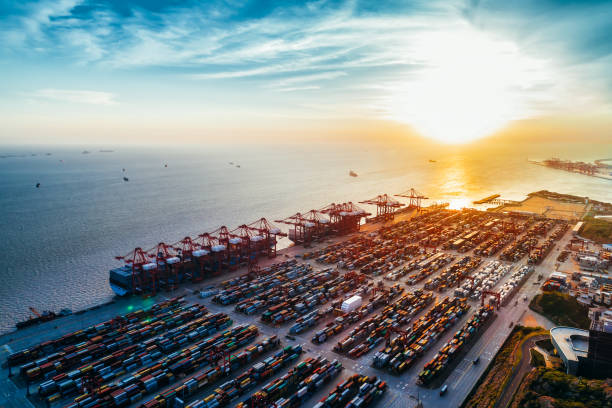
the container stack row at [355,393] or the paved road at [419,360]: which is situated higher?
the container stack row at [355,393]

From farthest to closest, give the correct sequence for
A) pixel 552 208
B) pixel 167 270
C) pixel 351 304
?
pixel 552 208 → pixel 167 270 → pixel 351 304

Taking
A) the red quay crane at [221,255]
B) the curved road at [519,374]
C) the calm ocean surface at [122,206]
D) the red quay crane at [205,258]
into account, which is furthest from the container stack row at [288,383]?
the calm ocean surface at [122,206]

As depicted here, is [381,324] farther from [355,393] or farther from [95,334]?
[95,334]

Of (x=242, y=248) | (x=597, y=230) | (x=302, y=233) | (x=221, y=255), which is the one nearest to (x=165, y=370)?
(x=221, y=255)

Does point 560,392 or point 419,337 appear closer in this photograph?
point 560,392

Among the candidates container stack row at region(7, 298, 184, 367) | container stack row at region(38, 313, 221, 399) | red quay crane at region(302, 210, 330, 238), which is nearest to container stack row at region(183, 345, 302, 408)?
container stack row at region(38, 313, 221, 399)

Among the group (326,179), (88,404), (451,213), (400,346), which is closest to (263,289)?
(400,346)

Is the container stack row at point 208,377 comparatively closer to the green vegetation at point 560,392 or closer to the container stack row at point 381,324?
the container stack row at point 381,324
